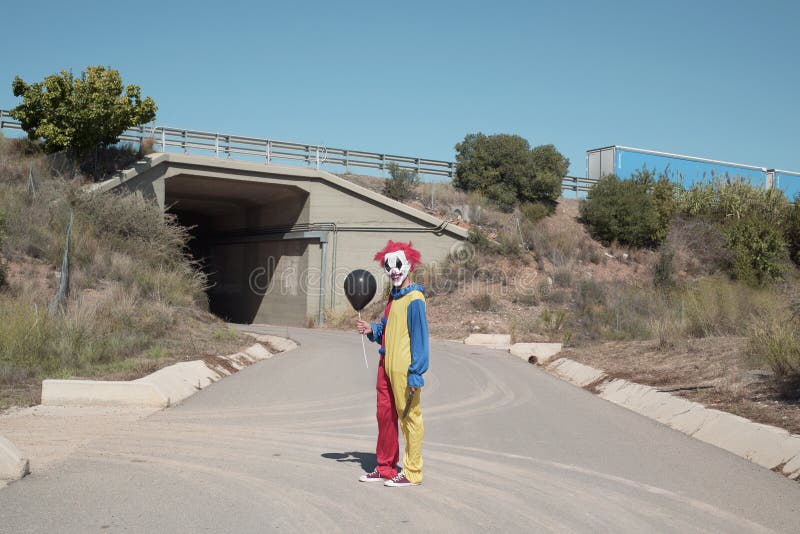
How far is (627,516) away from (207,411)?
638cm

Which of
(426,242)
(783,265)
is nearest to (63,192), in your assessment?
(426,242)

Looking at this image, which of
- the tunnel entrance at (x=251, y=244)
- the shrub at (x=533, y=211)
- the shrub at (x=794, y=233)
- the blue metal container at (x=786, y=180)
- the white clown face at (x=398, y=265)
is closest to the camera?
the white clown face at (x=398, y=265)

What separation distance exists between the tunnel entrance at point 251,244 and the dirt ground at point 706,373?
20.9 meters

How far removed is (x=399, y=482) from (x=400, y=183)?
34.5m

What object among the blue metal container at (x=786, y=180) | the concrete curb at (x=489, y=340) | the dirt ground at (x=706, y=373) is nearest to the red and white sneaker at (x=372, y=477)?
the dirt ground at (x=706, y=373)

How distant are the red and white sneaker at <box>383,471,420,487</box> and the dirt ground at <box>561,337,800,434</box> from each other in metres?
4.20

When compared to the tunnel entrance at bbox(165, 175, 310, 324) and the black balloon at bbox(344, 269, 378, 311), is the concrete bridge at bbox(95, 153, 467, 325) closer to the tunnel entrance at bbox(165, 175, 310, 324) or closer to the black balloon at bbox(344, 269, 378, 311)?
the tunnel entrance at bbox(165, 175, 310, 324)

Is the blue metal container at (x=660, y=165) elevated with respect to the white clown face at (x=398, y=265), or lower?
elevated

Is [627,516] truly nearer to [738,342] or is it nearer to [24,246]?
[738,342]

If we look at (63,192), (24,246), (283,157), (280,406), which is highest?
(283,157)

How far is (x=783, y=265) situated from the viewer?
34.5 meters

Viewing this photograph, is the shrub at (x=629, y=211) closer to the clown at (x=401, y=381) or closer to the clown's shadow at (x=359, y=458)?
the clown's shadow at (x=359, y=458)

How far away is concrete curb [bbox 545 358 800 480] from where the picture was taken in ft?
24.5

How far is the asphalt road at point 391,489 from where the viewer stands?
17.9ft
